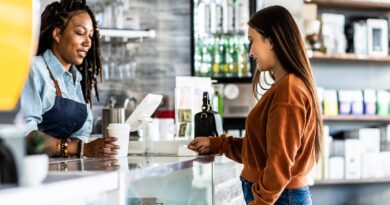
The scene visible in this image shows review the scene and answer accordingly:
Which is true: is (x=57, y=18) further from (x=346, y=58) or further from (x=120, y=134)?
(x=346, y=58)

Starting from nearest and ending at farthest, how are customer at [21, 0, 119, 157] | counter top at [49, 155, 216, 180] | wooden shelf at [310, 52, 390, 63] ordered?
counter top at [49, 155, 216, 180]
customer at [21, 0, 119, 157]
wooden shelf at [310, 52, 390, 63]

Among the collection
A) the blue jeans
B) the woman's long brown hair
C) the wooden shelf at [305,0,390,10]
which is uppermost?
the wooden shelf at [305,0,390,10]

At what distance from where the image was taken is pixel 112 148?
113 inches

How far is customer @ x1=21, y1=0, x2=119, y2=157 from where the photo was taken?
3.22m

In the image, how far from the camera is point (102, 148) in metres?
2.86

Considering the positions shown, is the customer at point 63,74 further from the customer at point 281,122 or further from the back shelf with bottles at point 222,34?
the back shelf with bottles at point 222,34

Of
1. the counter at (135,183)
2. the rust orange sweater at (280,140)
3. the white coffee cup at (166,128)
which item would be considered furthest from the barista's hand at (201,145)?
the white coffee cup at (166,128)

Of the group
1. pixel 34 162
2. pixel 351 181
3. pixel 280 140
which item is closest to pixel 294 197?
pixel 280 140

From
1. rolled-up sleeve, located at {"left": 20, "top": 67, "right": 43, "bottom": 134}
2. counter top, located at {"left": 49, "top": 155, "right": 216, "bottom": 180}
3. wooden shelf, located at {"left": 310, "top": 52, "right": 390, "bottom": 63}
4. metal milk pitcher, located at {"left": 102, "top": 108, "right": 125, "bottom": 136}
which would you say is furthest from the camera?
A: wooden shelf, located at {"left": 310, "top": 52, "right": 390, "bottom": 63}

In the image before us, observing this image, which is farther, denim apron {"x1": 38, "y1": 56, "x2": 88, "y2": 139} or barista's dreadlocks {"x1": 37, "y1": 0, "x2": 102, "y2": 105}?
barista's dreadlocks {"x1": 37, "y1": 0, "x2": 102, "y2": 105}

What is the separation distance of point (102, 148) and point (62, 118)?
0.58 metres

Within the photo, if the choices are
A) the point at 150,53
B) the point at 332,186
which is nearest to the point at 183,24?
the point at 150,53

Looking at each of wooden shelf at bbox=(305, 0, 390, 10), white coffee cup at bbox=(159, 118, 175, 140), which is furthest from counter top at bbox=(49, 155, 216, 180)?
wooden shelf at bbox=(305, 0, 390, 10)

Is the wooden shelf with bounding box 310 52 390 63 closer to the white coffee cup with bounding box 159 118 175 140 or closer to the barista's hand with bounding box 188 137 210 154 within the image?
the white coffee cup with bounding box 159 118 175 140
